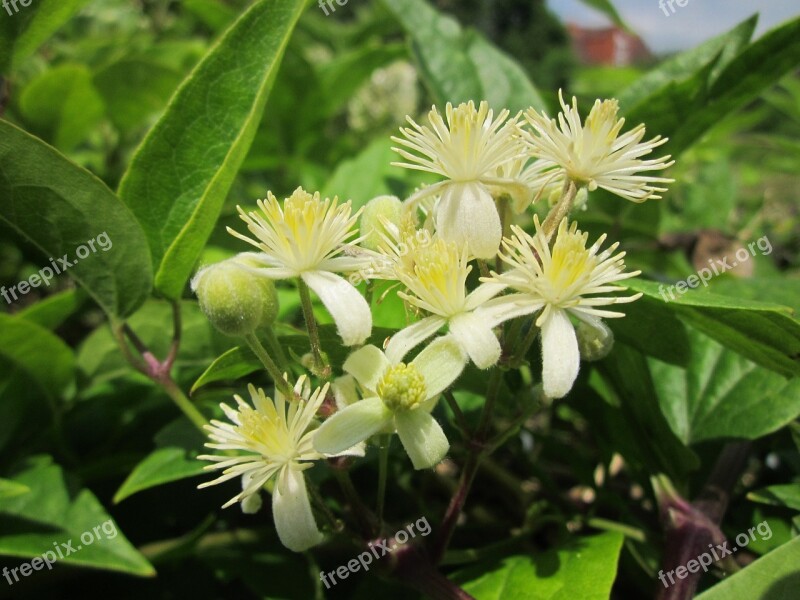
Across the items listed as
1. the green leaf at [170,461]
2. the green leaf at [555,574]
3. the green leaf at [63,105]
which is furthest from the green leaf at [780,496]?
the green leaf at [63,105]

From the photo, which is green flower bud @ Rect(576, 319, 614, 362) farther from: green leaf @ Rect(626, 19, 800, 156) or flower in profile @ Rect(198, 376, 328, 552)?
green leaf @ Rect(626, 19, 800, 156)

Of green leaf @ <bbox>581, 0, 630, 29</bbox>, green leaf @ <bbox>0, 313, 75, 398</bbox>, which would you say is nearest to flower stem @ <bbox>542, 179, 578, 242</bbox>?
green leaf @ <bbox>0, 313, 75, 398</bbox>

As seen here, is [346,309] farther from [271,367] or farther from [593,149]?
[593,149]

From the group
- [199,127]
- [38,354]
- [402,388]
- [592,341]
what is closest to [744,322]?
[592,341]

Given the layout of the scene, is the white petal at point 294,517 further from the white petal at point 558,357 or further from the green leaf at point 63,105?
the green leaf at point 63,105

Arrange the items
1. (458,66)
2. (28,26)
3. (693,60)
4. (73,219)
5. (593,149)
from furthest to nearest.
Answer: (458,66)
(693,60)
(28,26)
(73,219)
(593,149)

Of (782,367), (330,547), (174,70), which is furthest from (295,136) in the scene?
(782,367)

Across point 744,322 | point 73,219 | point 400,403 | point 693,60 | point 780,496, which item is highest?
point 73,219
